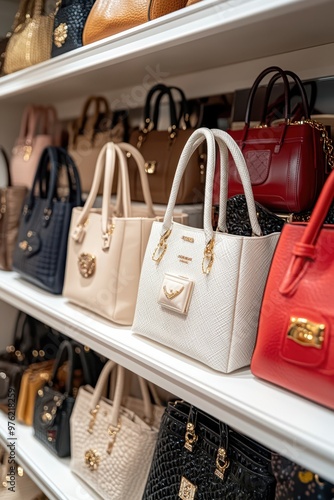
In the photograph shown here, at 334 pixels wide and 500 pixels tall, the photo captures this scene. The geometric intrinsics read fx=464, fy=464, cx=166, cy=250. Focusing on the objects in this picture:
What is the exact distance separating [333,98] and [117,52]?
46 centimetres

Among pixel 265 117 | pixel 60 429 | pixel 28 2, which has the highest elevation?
pixel 28 2

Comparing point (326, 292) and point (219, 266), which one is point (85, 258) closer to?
point (219, 266)

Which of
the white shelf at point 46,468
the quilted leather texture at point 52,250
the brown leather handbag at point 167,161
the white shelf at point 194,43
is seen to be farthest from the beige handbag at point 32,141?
the white shelf at point 46,468

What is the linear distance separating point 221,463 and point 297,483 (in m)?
0.16

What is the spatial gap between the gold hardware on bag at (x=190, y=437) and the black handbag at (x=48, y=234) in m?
0.56

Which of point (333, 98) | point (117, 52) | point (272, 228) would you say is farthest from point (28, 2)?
point (272, 228)

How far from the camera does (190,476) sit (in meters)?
0.87

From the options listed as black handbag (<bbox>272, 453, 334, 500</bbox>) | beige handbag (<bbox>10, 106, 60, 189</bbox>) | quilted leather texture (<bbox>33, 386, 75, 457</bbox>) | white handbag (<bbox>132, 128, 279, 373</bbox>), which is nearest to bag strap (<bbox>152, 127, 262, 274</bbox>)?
white handbag (<bbox>132, 128, 279, 373</bbox>)

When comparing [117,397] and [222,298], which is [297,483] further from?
[117,397]

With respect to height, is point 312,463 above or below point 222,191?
below

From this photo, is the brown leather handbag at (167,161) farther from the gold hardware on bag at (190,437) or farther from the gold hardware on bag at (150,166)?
the gold hardware on bag at (190,437)

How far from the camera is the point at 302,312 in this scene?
2.22ft

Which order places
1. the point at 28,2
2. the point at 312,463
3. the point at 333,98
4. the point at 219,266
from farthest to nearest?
the point at 28,2, the point at 333,98, the point at 219,266, the point at 312,463

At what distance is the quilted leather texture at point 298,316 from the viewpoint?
2.13 ft
